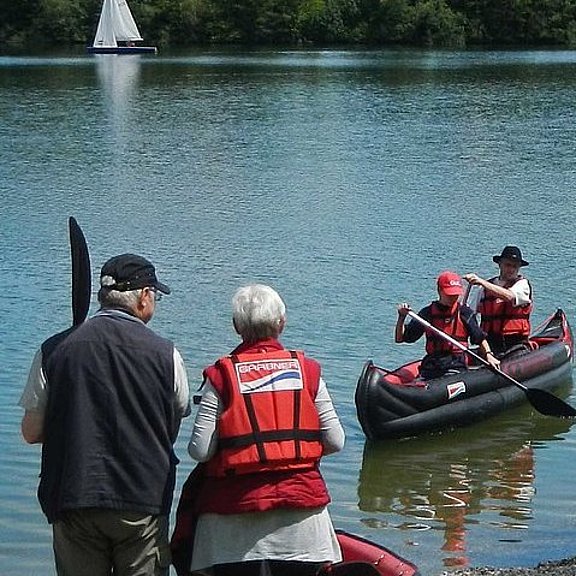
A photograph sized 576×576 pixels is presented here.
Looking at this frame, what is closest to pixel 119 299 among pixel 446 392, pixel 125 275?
pixel 125 275

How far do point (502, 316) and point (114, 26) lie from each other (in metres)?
69.2

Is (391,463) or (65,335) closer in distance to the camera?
(65,335)

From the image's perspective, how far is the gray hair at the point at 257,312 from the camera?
455 centimetres

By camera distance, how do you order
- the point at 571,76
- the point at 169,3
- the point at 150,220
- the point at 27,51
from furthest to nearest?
the point at 169,3
the point at 27,51
the point at 571,76
the point at 150,220

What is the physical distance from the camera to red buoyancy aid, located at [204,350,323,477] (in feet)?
14.9

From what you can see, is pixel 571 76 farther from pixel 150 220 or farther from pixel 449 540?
pixel 449 540

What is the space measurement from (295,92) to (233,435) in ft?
131

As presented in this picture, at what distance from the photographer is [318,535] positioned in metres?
4.62

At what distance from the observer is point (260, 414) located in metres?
4.55

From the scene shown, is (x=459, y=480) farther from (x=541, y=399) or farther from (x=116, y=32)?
(x=116, y=32)

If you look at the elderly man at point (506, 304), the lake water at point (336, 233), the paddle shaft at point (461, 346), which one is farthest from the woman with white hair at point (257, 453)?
the elderly man at point (506, 304)

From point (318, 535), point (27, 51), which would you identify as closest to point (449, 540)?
point (318, 535)

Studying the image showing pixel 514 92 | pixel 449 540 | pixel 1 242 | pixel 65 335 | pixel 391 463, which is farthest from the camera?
pixel 514 92

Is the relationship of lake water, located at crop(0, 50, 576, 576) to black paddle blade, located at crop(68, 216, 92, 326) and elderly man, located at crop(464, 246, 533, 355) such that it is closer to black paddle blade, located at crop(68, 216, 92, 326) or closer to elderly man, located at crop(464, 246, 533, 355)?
elderly man, located at crop(464, 246, 533, 355)
